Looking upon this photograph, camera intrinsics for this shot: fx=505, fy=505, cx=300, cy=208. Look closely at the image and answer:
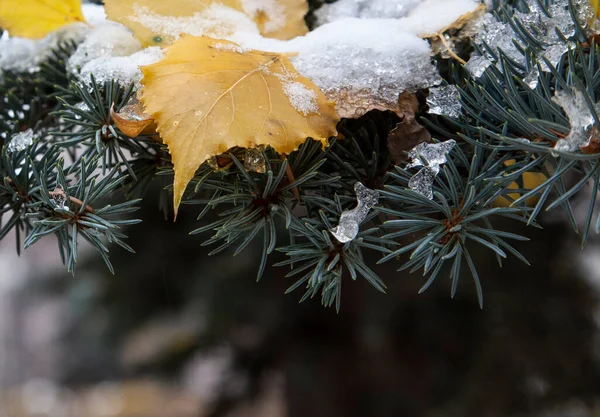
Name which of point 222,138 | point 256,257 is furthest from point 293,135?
point 256,257

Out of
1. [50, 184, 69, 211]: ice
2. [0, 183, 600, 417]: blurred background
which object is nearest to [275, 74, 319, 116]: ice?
[50, 184, 69, 211]: ice

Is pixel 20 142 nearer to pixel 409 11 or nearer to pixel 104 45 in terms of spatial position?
pixel 104 45

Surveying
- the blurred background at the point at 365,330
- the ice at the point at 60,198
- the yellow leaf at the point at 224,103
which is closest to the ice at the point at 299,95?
the yellow leaf at the point at 224,103

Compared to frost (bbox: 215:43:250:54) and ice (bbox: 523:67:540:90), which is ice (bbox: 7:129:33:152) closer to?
frost (bbox: 215:43:250:54)

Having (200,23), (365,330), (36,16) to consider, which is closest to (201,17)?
(200,23)

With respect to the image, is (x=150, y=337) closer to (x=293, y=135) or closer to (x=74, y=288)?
(x=74, y=288)

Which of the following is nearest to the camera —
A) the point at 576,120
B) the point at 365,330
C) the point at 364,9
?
the point at 576,120
